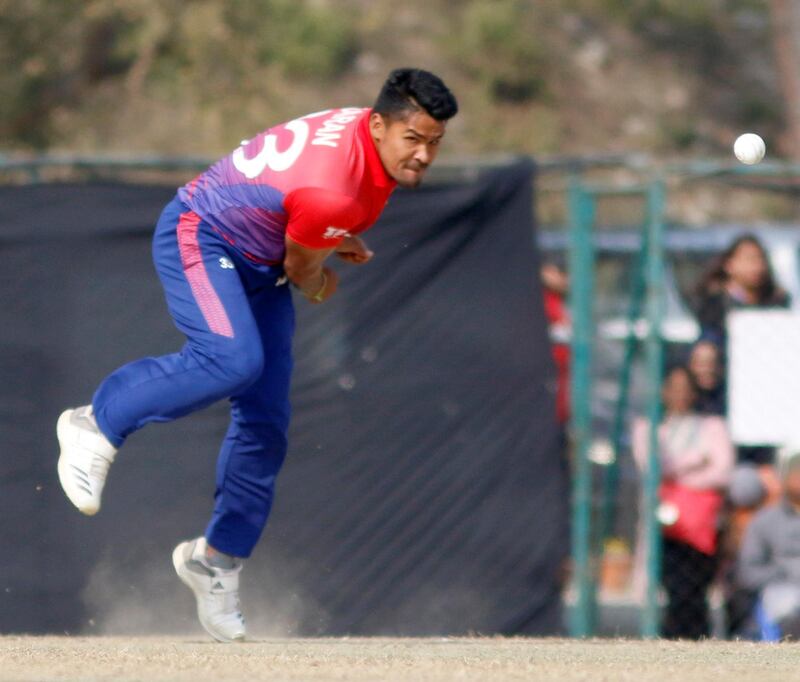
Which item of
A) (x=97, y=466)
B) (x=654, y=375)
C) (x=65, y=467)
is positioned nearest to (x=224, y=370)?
(x=97, y=466)

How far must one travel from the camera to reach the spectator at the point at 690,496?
7508 millimetres

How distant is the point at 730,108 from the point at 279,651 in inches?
944

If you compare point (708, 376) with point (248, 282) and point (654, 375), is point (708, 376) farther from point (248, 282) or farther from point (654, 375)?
point (248, 282)

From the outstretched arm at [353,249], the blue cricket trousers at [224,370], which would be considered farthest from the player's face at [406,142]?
the blue cricket trousers at [224,370]

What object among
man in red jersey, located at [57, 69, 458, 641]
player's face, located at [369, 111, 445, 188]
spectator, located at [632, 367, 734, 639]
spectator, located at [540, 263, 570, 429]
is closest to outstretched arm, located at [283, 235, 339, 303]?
man in red jersey, located at [57, 69, 458, 641]

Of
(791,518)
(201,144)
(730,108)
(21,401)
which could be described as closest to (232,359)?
(21,401)

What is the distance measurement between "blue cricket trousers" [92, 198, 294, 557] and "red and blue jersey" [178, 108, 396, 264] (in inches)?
3.4

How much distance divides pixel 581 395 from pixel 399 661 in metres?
2.73

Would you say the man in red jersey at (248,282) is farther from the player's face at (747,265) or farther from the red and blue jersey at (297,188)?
the player's face at (747,265)

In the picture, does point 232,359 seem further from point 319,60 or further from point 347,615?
point 319,60

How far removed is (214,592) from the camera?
230 inches

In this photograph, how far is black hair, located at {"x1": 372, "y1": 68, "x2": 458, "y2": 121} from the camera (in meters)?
5.13

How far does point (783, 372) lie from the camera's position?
7.52m

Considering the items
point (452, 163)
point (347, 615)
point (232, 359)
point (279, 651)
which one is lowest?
point (347, 615)
